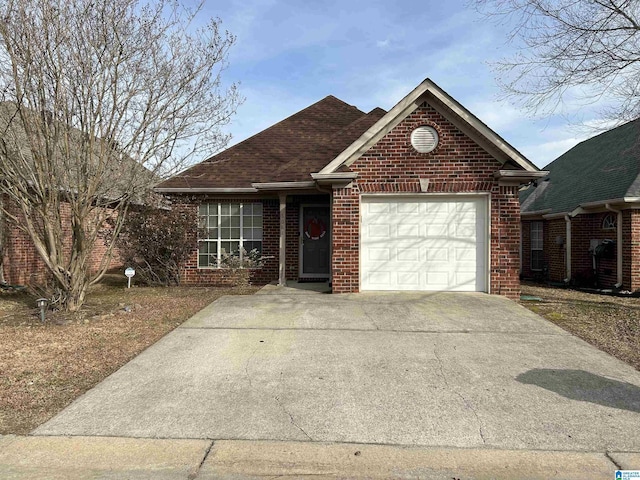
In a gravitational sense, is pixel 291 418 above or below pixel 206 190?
below

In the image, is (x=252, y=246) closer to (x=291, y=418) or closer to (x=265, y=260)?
(x=265, y=260)

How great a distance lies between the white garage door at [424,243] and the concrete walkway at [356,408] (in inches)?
108

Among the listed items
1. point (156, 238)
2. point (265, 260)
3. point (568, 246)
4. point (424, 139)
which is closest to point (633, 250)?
point (568, 246)

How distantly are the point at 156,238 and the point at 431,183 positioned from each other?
22.9 ft

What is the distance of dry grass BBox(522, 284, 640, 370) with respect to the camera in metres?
6.44

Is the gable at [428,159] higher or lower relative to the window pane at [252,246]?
higher

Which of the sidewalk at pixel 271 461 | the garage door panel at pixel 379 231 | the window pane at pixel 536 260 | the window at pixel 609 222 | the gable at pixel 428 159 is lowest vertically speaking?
the sidewalk at pixel 271 461

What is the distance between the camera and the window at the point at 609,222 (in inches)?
506

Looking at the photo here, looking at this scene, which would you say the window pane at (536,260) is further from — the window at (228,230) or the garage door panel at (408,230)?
the window at (228,230)

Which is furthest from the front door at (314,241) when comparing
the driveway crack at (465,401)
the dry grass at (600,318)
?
the driveway crack at (465,401)

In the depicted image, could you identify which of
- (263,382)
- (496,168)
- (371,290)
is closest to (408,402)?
(263,382)

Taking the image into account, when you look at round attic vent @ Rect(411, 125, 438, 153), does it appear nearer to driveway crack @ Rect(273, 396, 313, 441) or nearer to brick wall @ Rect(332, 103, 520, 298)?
brick wall @ Rect(332, 103, 520, 298)

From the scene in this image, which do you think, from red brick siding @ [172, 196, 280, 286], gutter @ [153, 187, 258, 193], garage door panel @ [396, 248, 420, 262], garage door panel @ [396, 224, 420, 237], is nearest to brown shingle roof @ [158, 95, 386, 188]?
gutter @ [153, 187, 258, 193]

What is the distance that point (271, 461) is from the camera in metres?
3.35
